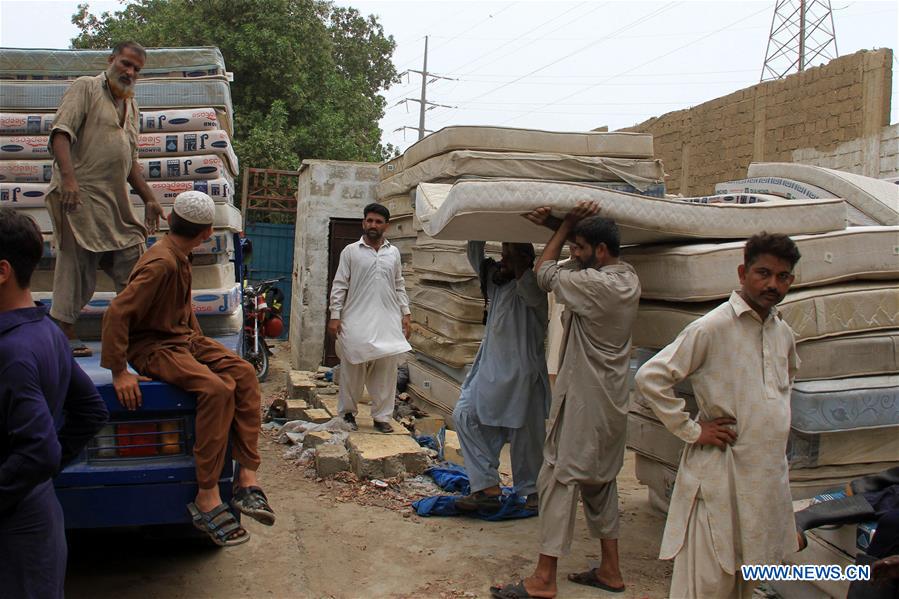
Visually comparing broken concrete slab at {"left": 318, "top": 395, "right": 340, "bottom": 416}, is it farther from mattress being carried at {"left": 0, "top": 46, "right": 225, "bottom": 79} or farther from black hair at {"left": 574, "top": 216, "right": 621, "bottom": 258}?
black hair at {"left": 574, "top": 216, "right": 621, "bottom": 258}

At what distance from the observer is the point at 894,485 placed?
3.01m

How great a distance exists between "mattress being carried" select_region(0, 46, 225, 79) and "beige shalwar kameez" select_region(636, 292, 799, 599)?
3956 millimetres

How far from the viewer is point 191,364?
330 cm

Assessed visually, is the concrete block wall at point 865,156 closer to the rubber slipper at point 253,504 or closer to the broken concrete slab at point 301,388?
the broken concrete slab at point 301,388

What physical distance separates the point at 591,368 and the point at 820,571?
128 centimetres

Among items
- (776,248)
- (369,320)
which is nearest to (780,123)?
(369,320)

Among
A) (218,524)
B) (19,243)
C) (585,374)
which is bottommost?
(218,524)

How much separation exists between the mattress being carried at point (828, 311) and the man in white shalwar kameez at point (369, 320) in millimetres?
2704

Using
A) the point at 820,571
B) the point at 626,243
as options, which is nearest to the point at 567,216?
the point at 626,243

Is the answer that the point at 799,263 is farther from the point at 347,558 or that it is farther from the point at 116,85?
the point at 116,85

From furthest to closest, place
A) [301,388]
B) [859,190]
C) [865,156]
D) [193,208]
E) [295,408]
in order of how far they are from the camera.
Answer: [865,156] < [301,388] < [295,408] < [859,190] < [193,208]

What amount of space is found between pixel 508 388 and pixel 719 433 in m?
1.90

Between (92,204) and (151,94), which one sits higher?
(151,94)

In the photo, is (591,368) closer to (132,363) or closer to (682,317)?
(682,317)
